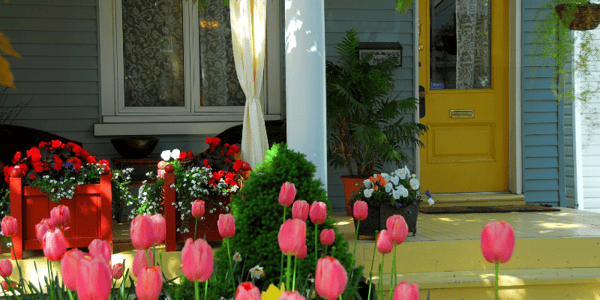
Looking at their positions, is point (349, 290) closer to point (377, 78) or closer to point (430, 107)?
point (377, 78)

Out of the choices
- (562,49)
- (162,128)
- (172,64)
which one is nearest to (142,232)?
(162,128)

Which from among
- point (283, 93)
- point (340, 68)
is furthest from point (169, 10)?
point (340, 68)

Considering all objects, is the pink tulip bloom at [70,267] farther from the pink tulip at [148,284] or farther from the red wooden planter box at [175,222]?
the red wooden planter box at [175,222]

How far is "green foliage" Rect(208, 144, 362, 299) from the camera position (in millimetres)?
1809

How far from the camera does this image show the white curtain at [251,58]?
325 cm

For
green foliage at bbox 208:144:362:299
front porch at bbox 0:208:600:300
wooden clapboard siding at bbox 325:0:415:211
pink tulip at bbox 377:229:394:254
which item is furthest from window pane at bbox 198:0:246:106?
pink tulip at bbox 377:229:394:254

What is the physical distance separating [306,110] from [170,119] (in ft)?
7.34

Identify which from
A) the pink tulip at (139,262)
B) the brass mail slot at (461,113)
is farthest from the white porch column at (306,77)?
the brass mail slot at (461,113)

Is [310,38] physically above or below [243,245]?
above

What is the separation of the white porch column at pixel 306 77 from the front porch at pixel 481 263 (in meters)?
0.74

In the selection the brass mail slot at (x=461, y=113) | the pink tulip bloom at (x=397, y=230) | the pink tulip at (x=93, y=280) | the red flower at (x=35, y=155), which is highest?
the brass mail slot at (x=461, y=113)

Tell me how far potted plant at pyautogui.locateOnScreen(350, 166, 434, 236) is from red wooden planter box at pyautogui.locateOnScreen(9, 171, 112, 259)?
5.06 ft

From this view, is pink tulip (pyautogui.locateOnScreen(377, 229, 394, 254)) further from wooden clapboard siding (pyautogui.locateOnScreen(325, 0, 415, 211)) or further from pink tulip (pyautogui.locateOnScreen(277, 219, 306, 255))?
wooden clapboard siding (pyautogui.locateOnScreen(325, 0, 415, 211))

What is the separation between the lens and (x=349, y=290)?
1376mm
